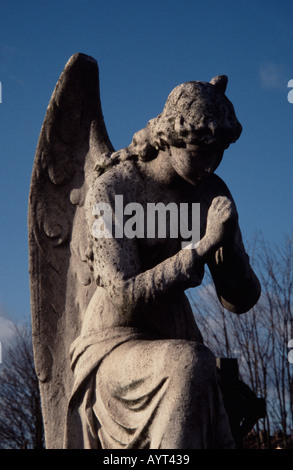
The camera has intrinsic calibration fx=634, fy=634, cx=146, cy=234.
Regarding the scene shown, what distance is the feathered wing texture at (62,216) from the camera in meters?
4.36

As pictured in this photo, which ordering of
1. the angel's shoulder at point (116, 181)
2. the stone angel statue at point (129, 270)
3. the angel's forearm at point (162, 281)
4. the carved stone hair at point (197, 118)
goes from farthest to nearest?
the angel's shoulder at point (116, 181)
the carved stone hair at point (197, 118)
the angel's forearm at point (162, 281)
the stone angel statue at point (129, 270)

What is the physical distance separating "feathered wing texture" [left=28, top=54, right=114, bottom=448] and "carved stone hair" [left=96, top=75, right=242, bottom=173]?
0.78 m

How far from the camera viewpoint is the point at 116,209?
3.70 metres

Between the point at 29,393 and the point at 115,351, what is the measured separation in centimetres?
2005

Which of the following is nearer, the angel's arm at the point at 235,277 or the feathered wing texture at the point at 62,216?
the angel's arm at the point at 235,277

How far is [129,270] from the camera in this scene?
3484 millimetres

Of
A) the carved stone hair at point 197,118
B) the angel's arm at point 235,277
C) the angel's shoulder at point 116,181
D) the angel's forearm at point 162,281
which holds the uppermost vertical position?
the carved stone hair at point 197,118

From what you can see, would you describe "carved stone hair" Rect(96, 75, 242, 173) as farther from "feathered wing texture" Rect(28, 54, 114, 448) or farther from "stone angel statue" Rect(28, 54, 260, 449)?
"feathered wing texture" Rect(28, 54, 114, 448)

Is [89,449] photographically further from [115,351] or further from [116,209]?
[116,209]

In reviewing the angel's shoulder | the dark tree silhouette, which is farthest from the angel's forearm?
the dark tree silhouette

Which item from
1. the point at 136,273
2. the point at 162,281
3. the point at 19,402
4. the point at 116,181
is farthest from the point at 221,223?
the point at 19,402

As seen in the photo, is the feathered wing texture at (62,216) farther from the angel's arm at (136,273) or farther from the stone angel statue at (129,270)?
the angel's arm at (136,273)

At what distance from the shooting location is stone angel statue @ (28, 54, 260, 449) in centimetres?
314

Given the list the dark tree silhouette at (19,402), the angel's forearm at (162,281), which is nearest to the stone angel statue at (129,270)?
the angel's forearm at (162,281)
